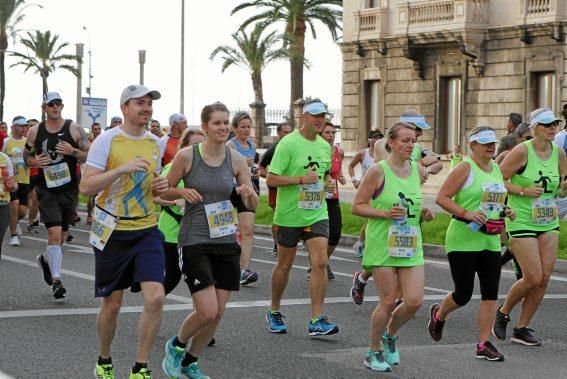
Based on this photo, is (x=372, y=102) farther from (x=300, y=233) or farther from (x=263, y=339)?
(x=263, y=339)

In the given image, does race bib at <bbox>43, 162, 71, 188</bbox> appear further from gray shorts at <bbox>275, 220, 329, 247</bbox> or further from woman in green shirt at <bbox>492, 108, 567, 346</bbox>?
woman in green shirt at <bbox>492, 108, 567, 346</bbox>

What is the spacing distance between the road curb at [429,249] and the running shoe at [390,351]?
299 inches

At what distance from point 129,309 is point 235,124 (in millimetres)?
2887

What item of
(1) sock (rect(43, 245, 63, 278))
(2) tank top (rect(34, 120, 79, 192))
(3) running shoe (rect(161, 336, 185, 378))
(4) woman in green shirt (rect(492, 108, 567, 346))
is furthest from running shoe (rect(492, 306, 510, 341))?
(2) tank top (rect(34, 120, 79, 192))

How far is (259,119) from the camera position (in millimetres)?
52344

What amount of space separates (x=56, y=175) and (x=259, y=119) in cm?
4004

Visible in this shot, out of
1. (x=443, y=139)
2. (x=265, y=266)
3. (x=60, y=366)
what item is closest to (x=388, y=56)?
(x=443, y=139)

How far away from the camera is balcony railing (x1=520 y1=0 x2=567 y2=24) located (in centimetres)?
3756

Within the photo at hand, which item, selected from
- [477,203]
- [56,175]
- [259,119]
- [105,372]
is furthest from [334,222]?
[259,119]

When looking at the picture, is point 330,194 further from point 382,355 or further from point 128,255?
point 128,255

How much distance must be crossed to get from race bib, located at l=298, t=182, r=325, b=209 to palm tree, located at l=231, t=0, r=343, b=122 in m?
39.8

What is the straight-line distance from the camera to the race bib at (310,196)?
1039 cm

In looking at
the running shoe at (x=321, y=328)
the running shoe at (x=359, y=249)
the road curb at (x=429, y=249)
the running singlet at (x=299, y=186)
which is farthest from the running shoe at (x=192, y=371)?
the running shoe at (x=359, y=249)

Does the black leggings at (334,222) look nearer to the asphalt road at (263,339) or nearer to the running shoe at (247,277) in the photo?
the asphalt road at (263,339)
